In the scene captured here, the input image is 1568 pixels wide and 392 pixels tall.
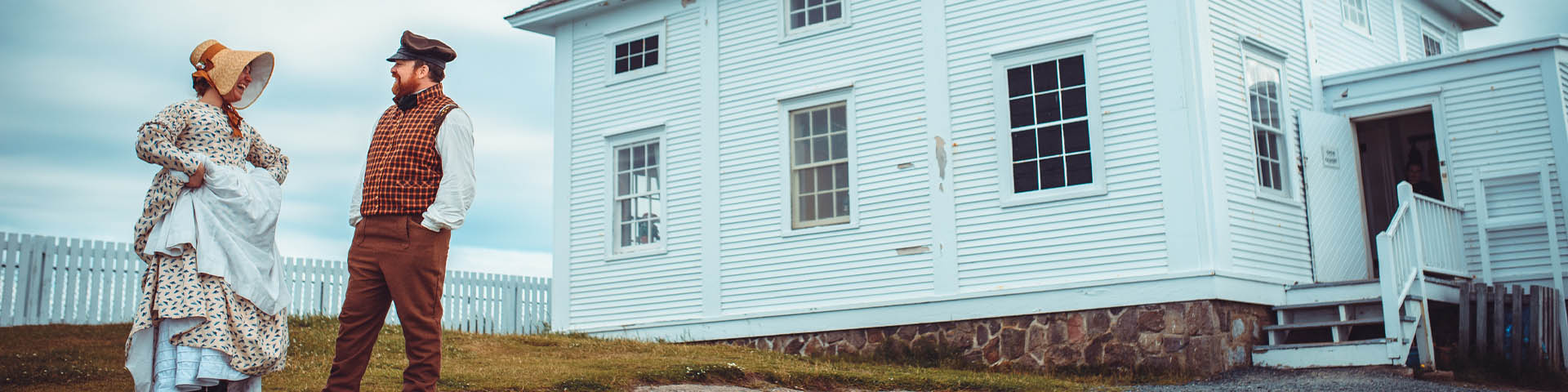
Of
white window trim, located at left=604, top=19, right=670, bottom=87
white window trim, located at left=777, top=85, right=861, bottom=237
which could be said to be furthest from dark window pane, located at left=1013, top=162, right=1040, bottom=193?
white window trim, located at left=604, top=19, right=670, bottom=87

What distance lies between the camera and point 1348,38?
554 inches

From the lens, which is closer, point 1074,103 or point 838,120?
point 1074,103

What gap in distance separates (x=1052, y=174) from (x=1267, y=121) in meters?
2.28

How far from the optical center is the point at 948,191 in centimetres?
1230

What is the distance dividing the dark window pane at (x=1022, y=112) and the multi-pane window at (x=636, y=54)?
187 inches

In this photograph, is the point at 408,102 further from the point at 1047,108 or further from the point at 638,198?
the point at 638,198

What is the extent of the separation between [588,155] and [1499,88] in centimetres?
979

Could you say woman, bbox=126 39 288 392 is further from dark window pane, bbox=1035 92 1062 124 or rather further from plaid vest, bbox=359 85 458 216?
dark window pane, bbox=1035 92 1062 124

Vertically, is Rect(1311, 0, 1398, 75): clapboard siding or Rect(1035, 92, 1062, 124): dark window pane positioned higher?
Rect(1311, 0, 1398, 75): clapboard siding

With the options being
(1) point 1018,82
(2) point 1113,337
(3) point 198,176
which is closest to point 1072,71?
(1) point 1018,82

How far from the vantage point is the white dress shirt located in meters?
5.23

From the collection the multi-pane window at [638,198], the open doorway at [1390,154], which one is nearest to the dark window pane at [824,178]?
the multi-pane window at [638,198]

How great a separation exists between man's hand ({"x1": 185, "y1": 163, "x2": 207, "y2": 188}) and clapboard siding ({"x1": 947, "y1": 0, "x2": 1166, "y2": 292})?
7896 millimetres

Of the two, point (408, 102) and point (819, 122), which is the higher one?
point (819, 122)
